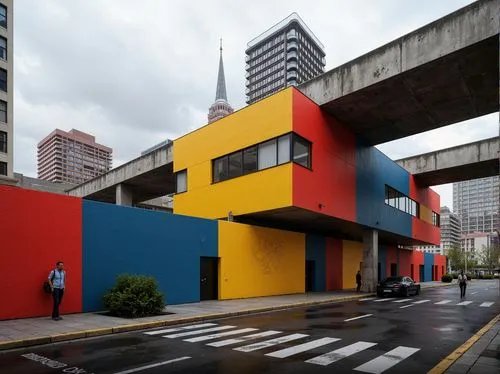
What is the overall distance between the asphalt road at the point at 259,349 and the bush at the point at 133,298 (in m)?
2.04

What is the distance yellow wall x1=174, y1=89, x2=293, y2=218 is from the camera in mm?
22141

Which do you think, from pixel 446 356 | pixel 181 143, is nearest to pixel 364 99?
pixel 181 143

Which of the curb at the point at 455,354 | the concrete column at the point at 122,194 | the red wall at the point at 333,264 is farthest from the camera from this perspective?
the concrete column at the point at 122,194

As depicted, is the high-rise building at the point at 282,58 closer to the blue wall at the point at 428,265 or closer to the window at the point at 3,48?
the blue wall at the point at 428,265

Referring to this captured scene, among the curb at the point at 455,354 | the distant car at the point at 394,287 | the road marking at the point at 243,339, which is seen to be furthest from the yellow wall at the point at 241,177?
the distant car at the point at 394,287

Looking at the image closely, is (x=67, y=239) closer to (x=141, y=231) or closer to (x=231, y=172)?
(x=141, y=231)

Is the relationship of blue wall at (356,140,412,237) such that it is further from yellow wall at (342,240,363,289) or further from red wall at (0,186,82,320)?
red wall at (0,186,82,320)

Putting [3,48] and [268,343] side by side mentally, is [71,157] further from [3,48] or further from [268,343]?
[268,343]

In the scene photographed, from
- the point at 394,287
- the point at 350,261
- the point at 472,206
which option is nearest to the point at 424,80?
the point at 394,287

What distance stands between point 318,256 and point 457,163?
16009 mm

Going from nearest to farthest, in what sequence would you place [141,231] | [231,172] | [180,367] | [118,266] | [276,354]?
[180,367], [276,354], [118,266], [141,231], [231,172]

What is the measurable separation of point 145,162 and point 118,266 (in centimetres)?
1957

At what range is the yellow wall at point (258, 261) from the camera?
73.0 ft

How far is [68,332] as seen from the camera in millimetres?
10891
